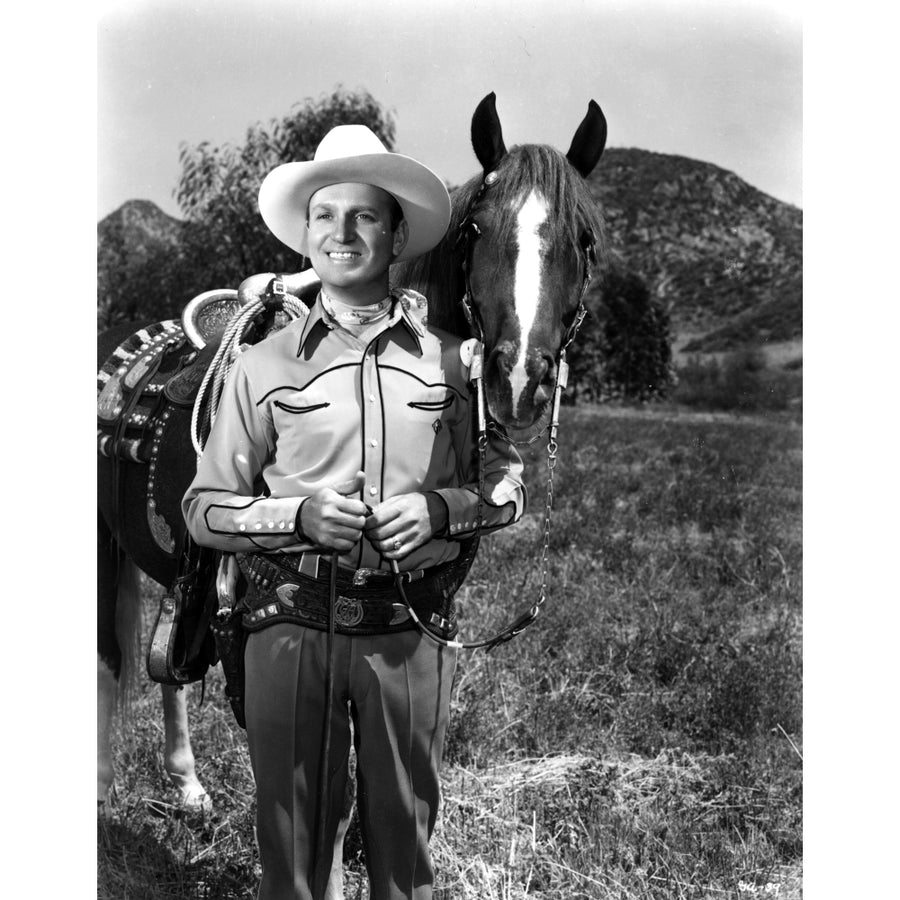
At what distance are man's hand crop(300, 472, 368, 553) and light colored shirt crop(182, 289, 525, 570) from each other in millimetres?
72

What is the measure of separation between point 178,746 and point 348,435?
2.10m

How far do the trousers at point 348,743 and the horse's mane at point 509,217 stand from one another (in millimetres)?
801

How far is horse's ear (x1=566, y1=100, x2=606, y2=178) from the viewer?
2617 millimetres

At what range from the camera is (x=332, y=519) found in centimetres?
221

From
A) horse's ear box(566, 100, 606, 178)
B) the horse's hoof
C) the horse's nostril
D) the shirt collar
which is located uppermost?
horse's ear box(566, 100, 606, 178)

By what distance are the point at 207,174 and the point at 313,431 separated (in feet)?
8.90

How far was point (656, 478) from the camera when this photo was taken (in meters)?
6.69

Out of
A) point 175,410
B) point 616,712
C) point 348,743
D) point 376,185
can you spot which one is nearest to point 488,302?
point 376,185

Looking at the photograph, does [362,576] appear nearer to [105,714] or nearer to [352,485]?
[352,485]

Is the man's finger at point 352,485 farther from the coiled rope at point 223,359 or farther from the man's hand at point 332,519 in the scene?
the coiled rope at point 223,359

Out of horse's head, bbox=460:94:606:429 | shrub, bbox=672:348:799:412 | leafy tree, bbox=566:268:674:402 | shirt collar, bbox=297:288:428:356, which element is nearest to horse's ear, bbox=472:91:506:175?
horse's head, bbox=460:94:606:429

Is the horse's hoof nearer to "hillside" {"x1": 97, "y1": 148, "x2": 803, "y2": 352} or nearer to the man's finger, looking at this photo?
"hillside" {"x1": 97, "y1": 148, "x2": 803, "y2": 352}

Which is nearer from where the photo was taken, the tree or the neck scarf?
the neck scarf
